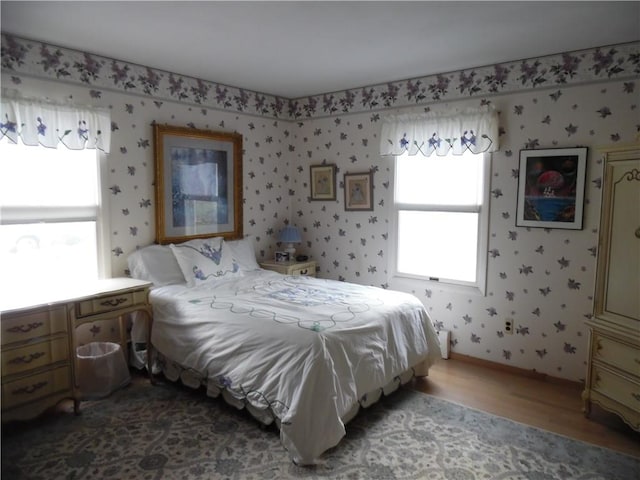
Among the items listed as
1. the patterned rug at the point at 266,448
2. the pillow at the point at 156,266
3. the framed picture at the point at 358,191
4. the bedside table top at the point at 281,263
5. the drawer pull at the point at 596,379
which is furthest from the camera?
the bedside table top at the point at 281,263

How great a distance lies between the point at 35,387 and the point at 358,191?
118 inches

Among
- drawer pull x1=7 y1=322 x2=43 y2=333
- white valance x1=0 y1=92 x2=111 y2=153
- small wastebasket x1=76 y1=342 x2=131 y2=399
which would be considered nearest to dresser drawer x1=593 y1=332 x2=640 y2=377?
small wastebasket x1=76 y1=342 x2=131 y2=399

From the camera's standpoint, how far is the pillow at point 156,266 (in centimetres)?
346

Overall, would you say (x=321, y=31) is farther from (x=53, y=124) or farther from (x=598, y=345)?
(x=598, y=345)

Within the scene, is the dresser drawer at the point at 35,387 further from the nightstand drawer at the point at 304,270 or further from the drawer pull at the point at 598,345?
the drawer pull at the point at 598,345

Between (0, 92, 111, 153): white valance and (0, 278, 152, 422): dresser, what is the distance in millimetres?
1032

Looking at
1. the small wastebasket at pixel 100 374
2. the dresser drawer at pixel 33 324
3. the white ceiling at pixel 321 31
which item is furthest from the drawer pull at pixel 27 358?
the white ceiling at pixel 321 31

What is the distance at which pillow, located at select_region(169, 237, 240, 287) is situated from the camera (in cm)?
359

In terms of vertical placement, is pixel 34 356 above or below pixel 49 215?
below

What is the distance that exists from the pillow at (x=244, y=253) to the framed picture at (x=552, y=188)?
2362 mm

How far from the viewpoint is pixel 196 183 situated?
156 inches

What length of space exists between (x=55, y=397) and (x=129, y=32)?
230 centimetres

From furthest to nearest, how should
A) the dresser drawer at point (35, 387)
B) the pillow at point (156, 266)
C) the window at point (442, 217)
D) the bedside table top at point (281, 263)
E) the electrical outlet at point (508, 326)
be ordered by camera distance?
1. the bedside table top at point (281, 263)
2. the window at point (442, 217)
3. the electrical outlet at point (508, 326)
4. the pillow at point (156, 266)
5. the dresser drawer at point (35, 387)

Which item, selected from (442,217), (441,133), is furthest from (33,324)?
(441,133)
